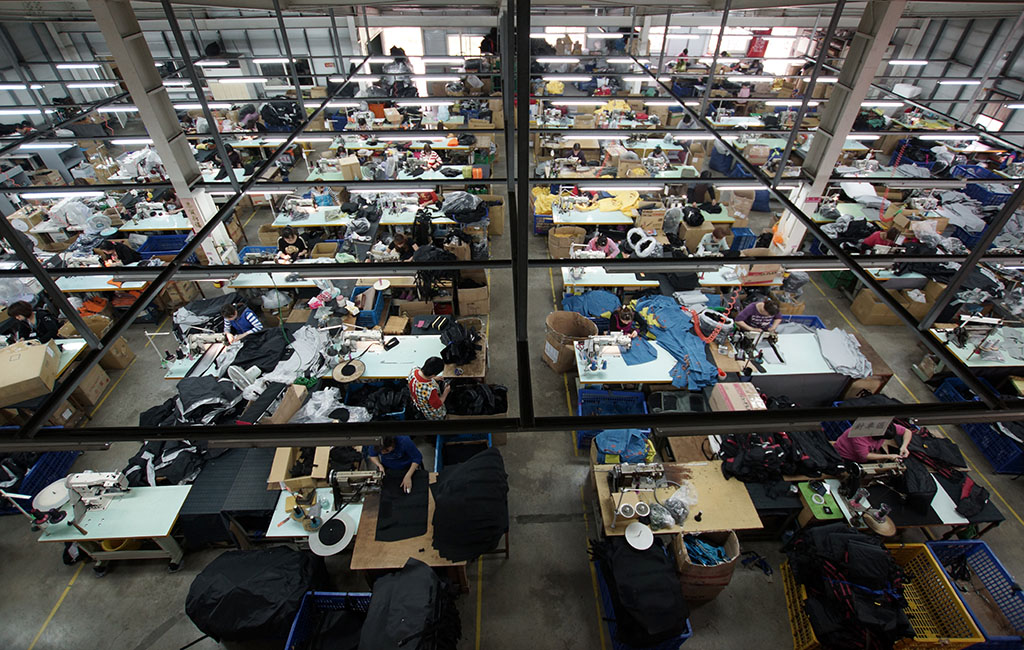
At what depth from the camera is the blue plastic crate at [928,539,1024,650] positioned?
4.12 metres

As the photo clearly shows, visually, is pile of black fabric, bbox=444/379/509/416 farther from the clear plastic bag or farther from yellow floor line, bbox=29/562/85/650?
yellow floor line, bbox=29/562/85/650

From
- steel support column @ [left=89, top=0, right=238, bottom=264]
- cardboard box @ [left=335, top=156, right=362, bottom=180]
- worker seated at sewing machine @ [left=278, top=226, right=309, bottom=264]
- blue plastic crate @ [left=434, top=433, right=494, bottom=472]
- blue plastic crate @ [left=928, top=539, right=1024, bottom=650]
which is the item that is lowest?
blue plastic crate @ [left=928, top=539, right=1024, bottom=650]

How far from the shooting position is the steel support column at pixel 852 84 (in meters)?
6.45

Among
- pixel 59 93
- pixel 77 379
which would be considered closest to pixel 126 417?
pixel 77 379

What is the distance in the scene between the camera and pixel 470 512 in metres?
4.20

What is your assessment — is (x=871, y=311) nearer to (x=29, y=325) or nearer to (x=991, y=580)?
(x=991, y=580)

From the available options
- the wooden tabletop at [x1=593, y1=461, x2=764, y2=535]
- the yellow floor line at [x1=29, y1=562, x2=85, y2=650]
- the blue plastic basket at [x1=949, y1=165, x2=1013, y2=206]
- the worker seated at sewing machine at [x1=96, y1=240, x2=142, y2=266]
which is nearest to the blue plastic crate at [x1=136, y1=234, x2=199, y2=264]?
the worker seated at sewing machine at [x1=96, y1=240, x2=142, y2=266]

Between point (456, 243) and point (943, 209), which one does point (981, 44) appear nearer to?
point (943, 209)

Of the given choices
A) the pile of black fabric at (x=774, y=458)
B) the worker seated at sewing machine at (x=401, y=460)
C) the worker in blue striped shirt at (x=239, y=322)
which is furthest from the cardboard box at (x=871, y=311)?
the worker in blue striped shirt at (x=239, y=322)

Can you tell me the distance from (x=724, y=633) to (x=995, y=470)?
4.65 metres

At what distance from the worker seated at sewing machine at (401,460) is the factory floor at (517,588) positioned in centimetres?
128

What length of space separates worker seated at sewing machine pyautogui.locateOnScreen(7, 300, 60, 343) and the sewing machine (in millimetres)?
7933

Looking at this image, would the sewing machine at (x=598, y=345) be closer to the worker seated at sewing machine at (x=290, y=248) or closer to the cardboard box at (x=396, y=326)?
the cardboard box at (x=396, y=326)

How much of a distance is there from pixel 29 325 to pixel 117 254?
1.86m
